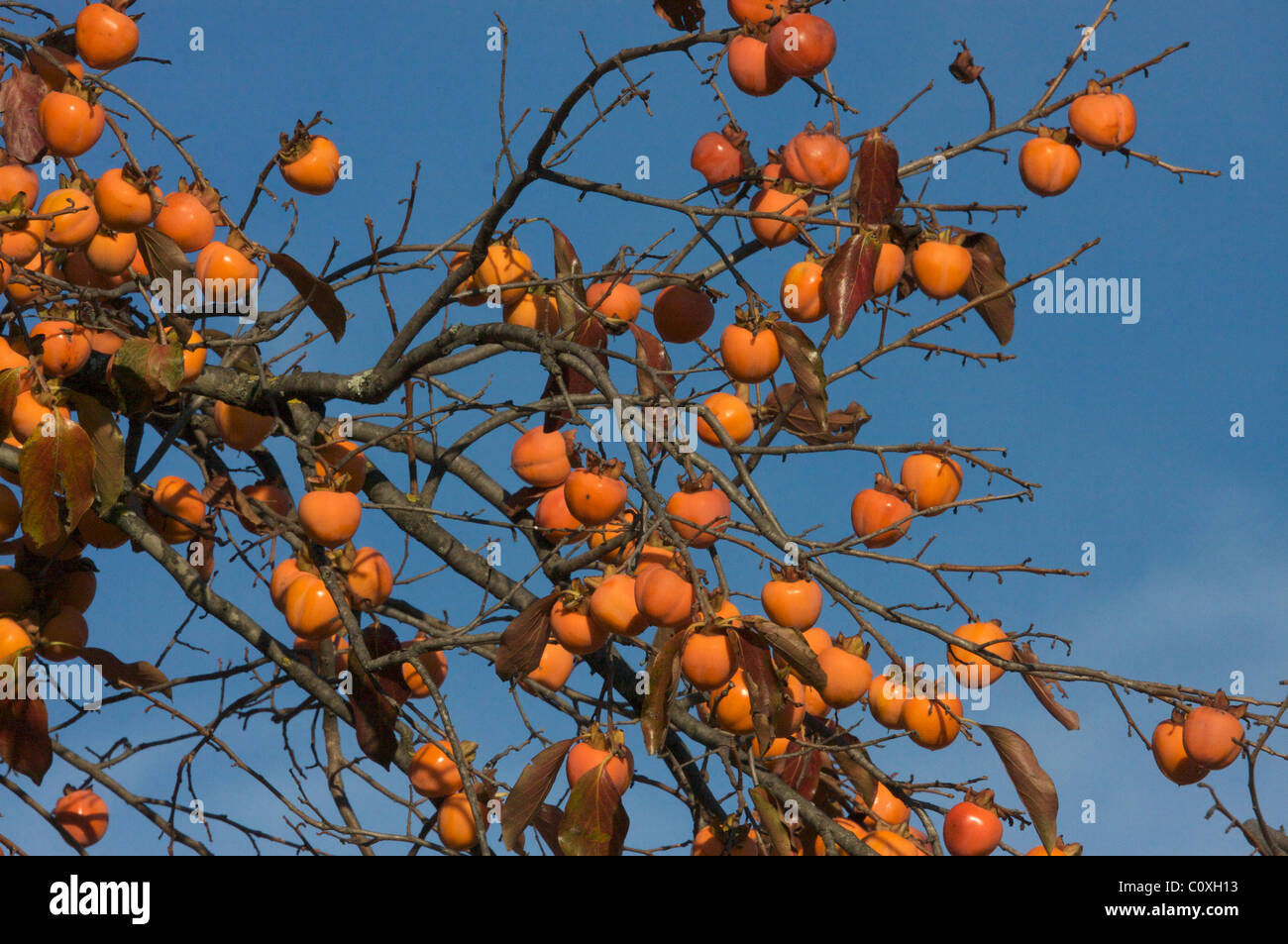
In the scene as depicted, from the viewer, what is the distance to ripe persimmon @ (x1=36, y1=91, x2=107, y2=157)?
340 centimetres

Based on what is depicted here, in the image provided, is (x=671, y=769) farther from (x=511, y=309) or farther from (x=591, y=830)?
(x=511, y=309)

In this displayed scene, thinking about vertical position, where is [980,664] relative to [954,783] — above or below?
above

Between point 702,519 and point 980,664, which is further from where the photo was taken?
point 980,664

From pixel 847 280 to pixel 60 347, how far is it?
6.42 ft

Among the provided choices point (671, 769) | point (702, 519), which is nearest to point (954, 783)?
point (671, 769)

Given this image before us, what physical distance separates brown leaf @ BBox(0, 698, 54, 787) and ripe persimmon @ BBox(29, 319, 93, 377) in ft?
2.88

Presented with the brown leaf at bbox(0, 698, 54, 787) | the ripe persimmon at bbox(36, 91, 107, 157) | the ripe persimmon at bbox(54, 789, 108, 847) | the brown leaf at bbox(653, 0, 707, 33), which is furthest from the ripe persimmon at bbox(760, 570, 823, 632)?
the ripe persimmon at bbox(54, 789, 108, 847)

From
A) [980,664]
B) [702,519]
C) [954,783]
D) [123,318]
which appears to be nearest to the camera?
[702,519]

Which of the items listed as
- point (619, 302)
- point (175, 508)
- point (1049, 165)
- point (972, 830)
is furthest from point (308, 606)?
point (1049, 165)

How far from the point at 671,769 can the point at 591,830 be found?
100 centimetres

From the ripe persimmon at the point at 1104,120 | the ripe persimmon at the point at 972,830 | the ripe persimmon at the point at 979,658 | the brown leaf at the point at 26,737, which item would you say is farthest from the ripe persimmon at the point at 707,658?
the ripe persimmon at the point at 1104,120
